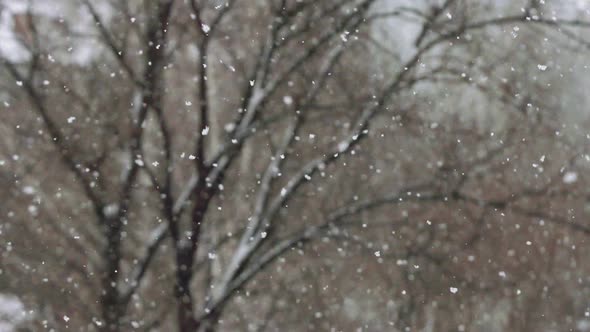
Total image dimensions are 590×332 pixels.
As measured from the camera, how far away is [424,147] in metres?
8.38

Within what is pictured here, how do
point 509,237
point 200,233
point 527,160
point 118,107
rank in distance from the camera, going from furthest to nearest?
point 509,237 → point 527,160 → point 118,107 → point 200,233

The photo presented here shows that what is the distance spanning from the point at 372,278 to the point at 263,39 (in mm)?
3717

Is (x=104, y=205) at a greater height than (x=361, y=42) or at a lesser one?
lesser

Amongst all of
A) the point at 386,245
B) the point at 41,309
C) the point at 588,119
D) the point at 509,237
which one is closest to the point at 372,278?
the point at 386,245

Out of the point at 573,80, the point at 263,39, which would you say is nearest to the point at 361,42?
the point at 263,39

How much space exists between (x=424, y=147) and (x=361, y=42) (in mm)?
1419

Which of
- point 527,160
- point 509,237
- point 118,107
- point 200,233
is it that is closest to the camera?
point 200,233

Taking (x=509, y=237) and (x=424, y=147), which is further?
(x=509, y=237)

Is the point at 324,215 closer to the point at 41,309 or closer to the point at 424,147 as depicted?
the point at 424,147

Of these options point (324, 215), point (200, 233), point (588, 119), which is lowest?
point (200, 233)

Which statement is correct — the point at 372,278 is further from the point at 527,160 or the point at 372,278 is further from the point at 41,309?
the point at 41,309

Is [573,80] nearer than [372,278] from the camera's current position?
Yes

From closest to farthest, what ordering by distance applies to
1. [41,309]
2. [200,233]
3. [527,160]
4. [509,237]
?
1. [200,233]
2. [41,309]
3. [527,160]
4. [509,237]

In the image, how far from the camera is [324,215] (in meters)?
8.49
